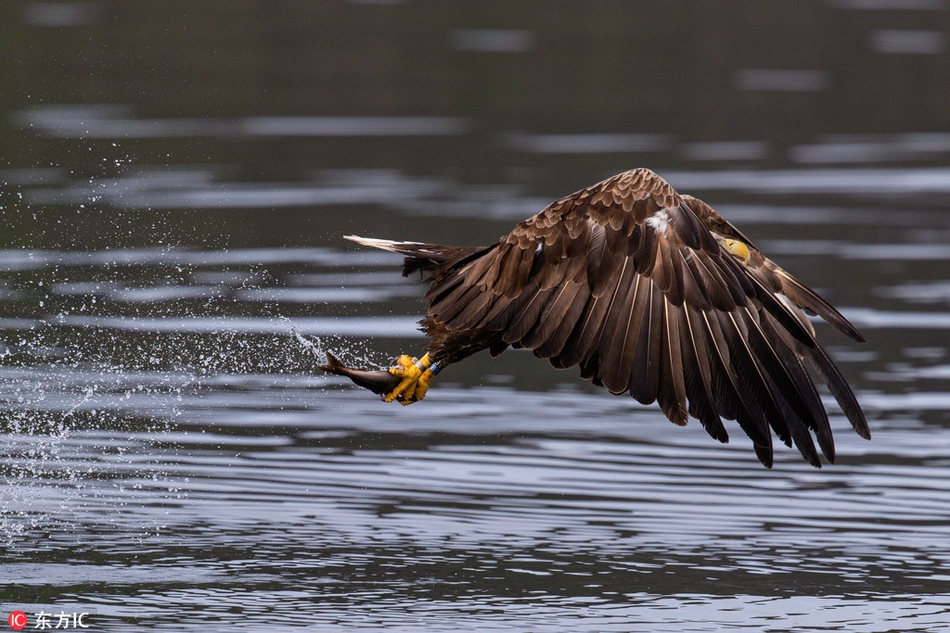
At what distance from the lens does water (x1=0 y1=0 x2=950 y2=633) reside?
274 inches

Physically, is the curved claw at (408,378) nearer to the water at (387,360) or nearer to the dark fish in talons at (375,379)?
the dark fish in talons at (375,379)

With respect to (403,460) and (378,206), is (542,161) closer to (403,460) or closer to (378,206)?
(378,206)

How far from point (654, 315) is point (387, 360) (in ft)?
12.5

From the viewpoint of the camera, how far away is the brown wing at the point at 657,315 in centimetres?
604

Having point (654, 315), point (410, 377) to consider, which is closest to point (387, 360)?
point (410, 377)

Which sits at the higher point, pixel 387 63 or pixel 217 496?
pixel 387 63

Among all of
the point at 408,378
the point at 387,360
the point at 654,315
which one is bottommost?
the point at 387,360

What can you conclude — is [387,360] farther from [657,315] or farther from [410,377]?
[657,315]

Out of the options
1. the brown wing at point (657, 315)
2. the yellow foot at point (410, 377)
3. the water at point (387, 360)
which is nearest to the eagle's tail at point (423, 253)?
the yellow foot at point (410, 377)

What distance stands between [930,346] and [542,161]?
555cm

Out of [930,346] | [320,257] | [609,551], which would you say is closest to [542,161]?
[320,257]

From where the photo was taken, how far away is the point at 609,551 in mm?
7336

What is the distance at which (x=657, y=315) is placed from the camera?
611cm

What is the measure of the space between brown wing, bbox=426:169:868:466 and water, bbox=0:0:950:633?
3.17ft
